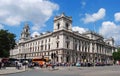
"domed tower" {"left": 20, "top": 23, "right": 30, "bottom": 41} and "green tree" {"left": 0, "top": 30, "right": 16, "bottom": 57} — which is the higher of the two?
"domed tower" {"left": 20, "top": 23, "right": 30, "bottom": 41}

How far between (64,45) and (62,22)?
10.7 metres

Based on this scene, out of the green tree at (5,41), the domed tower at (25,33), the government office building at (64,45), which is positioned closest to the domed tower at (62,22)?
the government office building at (64,45)

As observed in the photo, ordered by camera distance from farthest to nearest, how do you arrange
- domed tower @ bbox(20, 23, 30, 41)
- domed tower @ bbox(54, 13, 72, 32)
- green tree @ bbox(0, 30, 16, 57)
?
domed tower @ bbox(20, 23, 30, 41), domed tower @ bbox(54, 13, 72, 32), green tree @ bbox(0, 30, 16, 57)

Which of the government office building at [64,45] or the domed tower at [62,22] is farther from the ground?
the domed tower at [62,22]

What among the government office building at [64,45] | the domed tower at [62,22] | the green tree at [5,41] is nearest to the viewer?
the green tree at [5,41]

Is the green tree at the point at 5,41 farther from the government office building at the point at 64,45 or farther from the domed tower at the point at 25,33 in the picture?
the domed tower at the point at 25,33

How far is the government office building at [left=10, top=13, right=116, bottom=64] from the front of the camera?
9756cm

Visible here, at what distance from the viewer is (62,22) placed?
9862cm

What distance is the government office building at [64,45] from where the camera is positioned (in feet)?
320

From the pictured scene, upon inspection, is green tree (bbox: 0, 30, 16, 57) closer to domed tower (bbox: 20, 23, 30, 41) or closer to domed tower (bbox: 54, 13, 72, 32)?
domed tower (bbox: 54, 13, 72, 32)

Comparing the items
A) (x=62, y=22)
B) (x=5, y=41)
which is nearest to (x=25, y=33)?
(x=62, y=22)

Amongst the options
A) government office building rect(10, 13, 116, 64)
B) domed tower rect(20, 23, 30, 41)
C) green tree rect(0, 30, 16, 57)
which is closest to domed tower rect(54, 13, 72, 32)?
government office building rect(10, 13, 116, 64)

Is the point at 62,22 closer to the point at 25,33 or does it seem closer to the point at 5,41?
the point at 5,41

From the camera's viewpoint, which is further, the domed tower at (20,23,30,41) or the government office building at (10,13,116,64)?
the domed tower at (20,23,30,41)
